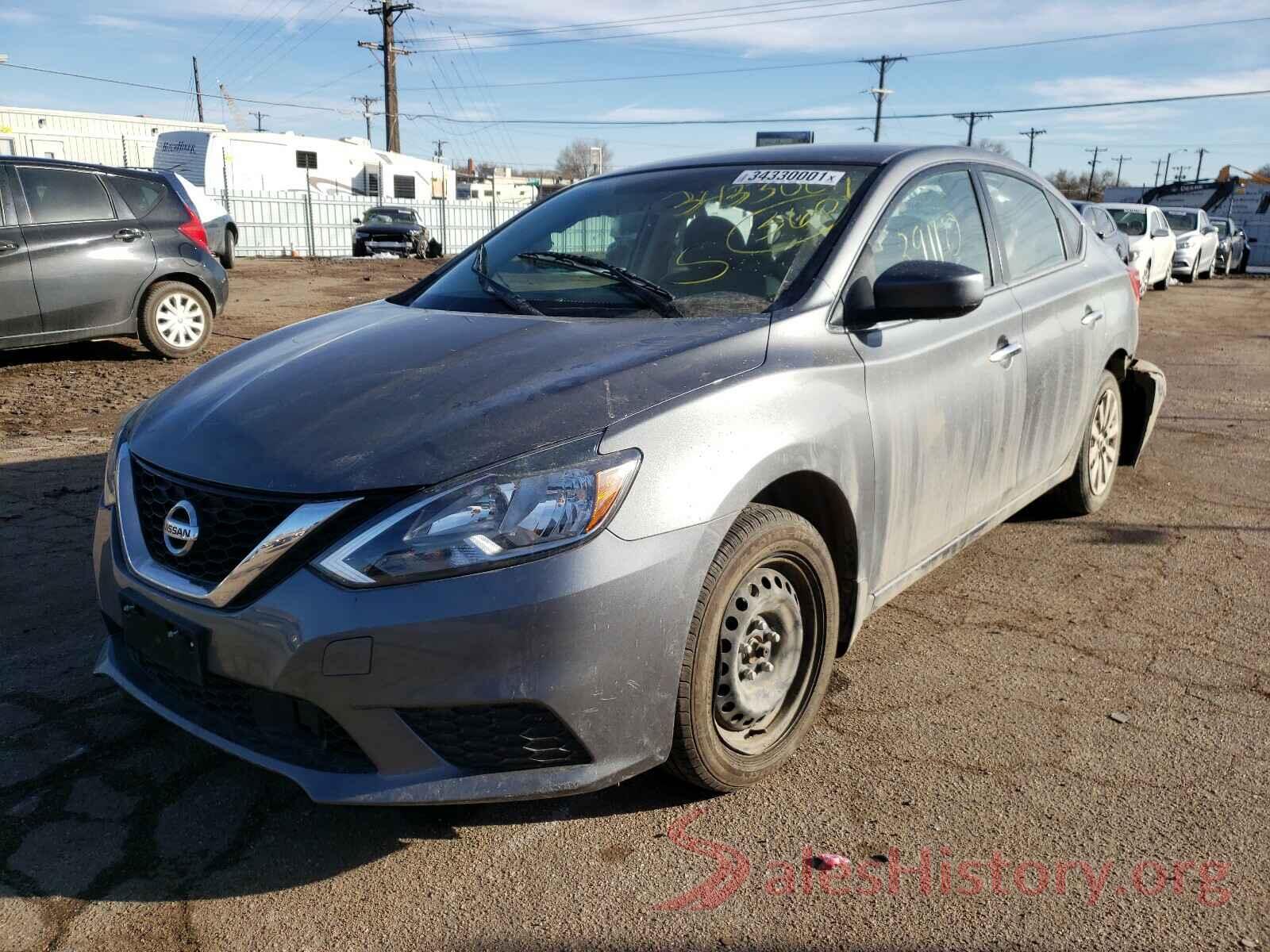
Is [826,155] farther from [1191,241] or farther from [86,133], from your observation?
[86,133]

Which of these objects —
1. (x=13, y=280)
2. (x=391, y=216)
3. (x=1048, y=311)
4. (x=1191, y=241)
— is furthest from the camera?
(x=391, y=216)

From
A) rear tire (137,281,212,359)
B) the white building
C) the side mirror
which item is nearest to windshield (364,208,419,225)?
the white building

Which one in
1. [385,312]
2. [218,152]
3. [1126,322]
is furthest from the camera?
[218,152]

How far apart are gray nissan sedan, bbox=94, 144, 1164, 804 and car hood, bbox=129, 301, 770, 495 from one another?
1cm

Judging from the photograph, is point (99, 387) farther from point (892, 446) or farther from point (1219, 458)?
point (1219, 458)

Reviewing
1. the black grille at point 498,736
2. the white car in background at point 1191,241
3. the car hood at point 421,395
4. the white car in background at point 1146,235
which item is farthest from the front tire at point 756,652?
the white car in background at point 1191,241

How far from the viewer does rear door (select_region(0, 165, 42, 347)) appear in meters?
7.98

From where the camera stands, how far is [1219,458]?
646 cm

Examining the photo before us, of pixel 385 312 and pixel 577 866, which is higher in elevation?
pixel 385 312

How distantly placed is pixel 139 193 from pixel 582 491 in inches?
332

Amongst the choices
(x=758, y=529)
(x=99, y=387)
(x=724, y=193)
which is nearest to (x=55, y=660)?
(x=758, y=529)

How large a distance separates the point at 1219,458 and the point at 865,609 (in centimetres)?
451

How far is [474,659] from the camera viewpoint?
2.16 metres

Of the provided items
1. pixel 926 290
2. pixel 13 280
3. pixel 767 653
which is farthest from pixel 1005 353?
pixel 13 280
